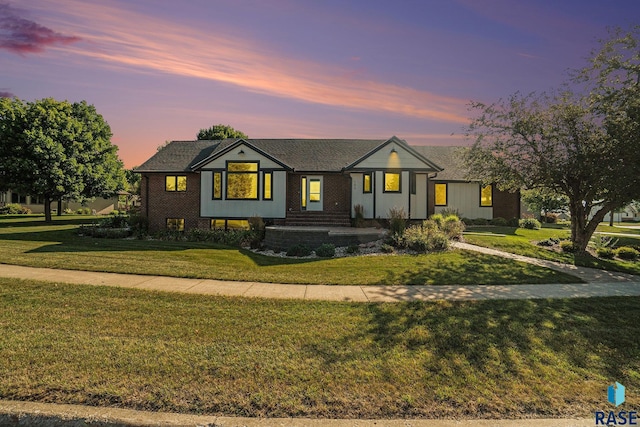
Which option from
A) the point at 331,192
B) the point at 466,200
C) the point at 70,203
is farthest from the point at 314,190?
the point at 70,203

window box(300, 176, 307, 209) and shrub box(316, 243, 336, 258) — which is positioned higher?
window box(300, 176, 307, 209)

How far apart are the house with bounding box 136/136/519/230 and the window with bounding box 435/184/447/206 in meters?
5.96

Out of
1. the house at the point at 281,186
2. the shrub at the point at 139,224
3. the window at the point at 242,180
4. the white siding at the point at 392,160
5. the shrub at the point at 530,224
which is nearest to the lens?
the white siding at the point at 392,160

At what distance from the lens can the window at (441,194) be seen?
25984 mm

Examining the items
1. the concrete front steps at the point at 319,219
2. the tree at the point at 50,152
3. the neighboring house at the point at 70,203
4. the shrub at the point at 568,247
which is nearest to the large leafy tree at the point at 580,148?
the shrub at the point at 568,247

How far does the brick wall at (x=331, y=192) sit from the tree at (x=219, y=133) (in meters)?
26.4

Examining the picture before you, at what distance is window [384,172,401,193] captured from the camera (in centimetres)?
1916

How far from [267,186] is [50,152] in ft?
73.2

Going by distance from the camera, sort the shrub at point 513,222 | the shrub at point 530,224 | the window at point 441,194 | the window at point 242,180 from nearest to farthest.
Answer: the window at point 242,180 < the shrub at point 530,224 < the shrub at point 513,222 < the window at point 441,194

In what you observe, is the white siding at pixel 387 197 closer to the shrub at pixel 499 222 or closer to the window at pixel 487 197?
the shrub at pixel 499 222

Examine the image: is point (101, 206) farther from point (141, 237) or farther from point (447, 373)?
point (447, 373)

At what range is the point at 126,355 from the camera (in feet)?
14.6

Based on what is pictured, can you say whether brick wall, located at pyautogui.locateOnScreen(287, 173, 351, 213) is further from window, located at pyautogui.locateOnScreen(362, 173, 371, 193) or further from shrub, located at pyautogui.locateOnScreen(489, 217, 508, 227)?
shrub, located at pyautogui.locateOnScreen(489, 217, 508, 227)

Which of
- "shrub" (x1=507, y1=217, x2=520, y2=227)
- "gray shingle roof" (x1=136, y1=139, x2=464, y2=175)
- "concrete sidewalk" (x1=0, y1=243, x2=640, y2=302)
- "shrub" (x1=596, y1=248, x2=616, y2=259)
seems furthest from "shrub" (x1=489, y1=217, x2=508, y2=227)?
"concrete sidewalk" (x1=0, y1=243, x2=640, y2=302)
